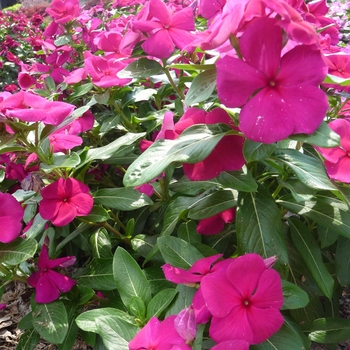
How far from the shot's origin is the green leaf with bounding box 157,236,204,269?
1002mm

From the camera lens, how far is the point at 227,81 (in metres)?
0.73

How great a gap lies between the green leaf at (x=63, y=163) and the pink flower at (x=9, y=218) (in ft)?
0.42

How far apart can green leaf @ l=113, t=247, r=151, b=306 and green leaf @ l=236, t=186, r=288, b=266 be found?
260mm

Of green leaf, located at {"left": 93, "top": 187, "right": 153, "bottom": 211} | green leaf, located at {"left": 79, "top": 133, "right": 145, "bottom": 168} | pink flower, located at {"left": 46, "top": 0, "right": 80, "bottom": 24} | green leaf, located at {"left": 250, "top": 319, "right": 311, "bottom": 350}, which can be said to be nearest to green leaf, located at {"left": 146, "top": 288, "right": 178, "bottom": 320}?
green leaf, located at {"left": 250, "top": 319, "right": 311, "bottom": 350}

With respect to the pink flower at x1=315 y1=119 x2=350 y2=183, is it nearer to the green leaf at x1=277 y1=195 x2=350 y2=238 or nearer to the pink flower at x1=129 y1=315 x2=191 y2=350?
the green leaf at x1=277 y1=195 x2=350 y2=238

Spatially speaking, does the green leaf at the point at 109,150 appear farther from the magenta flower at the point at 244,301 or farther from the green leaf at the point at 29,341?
the green leaf at the point at 29,341

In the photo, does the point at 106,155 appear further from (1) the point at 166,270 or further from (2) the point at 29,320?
(2) the point at 29,320

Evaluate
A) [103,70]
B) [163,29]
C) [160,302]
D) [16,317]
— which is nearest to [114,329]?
[160,302]

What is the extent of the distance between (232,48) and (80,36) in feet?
6.04

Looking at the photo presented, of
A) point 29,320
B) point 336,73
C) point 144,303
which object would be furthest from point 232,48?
point 29,320

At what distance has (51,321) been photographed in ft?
4.09

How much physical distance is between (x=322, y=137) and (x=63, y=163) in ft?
2.35

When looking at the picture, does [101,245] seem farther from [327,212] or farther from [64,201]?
[327,212]

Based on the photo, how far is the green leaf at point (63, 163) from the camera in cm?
111
